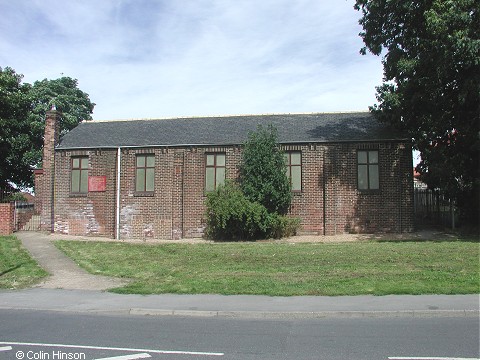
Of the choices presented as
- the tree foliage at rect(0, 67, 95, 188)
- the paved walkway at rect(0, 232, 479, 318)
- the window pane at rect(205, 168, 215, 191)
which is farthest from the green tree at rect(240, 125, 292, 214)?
the tree foliage at rect(0, 67, 95, 188)

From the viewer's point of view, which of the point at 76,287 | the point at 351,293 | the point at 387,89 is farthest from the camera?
the point at 387,89

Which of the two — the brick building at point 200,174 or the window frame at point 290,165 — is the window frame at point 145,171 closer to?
the brick building at point 200,174

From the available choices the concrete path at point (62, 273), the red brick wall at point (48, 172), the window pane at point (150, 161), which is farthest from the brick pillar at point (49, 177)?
the window pane at point (150, 161)

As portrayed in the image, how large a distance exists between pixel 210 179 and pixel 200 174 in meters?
0.53

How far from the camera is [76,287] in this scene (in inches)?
448

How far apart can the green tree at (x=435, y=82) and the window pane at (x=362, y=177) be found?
7.67 ft

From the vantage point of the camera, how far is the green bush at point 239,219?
19281 millimetres

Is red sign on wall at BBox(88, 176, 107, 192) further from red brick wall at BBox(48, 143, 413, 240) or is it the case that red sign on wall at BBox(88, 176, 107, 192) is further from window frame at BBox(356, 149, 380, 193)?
window frame at BBox(356, 149, 380, 193)

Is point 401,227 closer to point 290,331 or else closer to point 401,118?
point 401,118

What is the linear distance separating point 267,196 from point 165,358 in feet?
46.8

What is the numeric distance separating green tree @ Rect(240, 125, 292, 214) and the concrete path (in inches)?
320

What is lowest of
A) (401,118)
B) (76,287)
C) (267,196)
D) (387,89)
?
(76,287)

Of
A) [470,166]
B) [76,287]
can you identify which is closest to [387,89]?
[470,166]

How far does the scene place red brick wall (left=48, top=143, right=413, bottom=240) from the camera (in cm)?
2033
